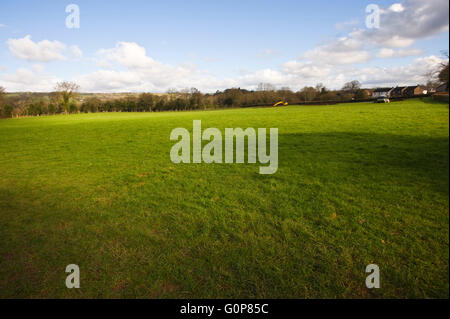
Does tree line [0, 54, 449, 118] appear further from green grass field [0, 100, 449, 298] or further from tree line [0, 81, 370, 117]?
green grass field [0, 100, 449, 298]

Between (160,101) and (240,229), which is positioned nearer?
(240,229)

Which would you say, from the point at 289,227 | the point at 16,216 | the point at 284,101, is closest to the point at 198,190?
the point at 289,227

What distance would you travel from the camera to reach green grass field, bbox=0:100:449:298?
4457 mm

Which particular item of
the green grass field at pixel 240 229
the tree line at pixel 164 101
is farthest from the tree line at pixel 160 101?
the green grass field at pixel 240 229

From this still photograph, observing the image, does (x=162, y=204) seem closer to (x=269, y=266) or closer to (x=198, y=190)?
(x=198, y=190)

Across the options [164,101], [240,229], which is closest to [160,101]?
[164,101]

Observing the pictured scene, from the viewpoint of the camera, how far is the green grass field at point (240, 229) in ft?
14.6

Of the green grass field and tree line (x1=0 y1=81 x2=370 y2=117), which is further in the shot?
tree line (x1=0 y1=81 x2=370 y2=117)

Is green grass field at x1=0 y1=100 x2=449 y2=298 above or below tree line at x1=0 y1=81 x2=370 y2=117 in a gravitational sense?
below

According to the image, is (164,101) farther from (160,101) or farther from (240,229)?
(240,229)

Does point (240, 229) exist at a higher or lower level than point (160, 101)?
lower

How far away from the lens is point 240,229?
20.8 ft

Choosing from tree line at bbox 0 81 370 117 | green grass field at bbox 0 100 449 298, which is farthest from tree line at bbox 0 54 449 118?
green grass field at bbox 0 100 449 298

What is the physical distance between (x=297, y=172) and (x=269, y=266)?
6198 millimetres
